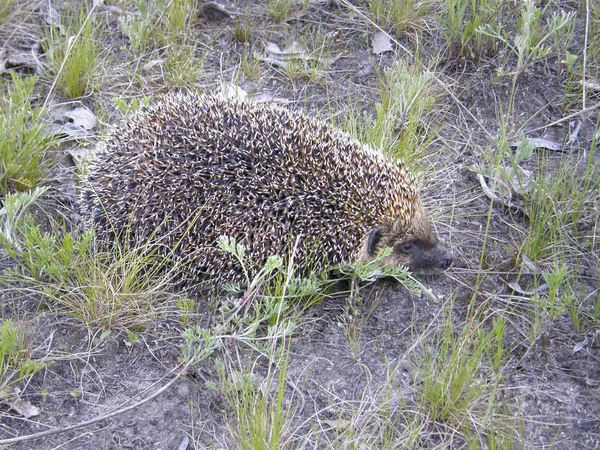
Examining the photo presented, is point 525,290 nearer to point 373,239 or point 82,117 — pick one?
point 373,239

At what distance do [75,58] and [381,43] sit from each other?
2714mm

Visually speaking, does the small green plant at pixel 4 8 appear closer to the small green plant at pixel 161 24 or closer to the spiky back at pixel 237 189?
the small green plant at pixel 161 24

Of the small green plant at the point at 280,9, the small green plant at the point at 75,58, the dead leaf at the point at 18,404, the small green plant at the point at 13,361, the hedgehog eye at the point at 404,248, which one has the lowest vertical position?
the dead leaf at the point at 18,404

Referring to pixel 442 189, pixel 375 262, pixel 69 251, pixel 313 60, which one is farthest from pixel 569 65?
pixel 69 251

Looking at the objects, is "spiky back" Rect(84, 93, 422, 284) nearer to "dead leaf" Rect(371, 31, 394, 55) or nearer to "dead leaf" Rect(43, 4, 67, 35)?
"dead leaf" Rect(371, 31, 394, 55)

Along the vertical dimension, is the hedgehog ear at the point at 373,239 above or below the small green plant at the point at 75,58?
below

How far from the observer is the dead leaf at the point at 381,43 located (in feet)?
20.3

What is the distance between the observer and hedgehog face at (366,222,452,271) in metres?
4.41

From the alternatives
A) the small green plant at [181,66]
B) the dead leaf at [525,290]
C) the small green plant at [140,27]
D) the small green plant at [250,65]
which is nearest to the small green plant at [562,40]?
the dead leaf at [525,290]

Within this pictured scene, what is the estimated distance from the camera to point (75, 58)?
17.9 feet

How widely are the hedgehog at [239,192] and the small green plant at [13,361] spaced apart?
33.7 inches

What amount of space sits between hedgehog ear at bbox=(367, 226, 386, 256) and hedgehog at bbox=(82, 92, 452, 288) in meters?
0.01

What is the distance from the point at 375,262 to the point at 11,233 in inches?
92.0

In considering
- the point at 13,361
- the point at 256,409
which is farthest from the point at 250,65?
the point at 256,409
